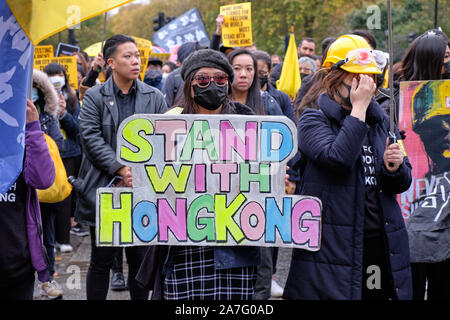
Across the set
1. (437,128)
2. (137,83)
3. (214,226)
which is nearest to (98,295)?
(137,83)

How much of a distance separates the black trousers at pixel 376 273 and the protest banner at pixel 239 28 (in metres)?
5.61

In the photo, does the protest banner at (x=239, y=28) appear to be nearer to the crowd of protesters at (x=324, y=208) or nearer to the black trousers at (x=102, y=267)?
the black trousers at (x=102, y=267)

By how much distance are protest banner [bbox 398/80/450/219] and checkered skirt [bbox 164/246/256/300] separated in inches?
57.2

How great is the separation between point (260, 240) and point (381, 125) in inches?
35.5

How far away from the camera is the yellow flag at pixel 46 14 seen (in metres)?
2.65

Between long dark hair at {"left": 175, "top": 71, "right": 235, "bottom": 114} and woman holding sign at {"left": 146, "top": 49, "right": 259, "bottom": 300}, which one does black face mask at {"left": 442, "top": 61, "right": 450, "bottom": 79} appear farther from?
woman holding sign at {"left": 146, "top": 49, "right": 259, "bottom": 300}

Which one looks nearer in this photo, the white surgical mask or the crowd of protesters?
the crowd of protesters

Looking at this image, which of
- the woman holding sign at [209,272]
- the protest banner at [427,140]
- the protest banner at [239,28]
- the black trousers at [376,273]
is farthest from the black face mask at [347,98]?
the protest banner at [239,28]

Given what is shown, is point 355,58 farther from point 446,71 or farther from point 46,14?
point 446,71

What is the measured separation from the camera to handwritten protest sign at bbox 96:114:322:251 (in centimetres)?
308

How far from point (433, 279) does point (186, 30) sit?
1067 centimetres

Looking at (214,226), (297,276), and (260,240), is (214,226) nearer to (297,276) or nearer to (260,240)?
(260,240)

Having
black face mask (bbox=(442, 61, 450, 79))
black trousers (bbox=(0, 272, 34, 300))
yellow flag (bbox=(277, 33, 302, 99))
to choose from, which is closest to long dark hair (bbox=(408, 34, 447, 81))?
black face mask (bbox=(442, 61, 450, 79))
